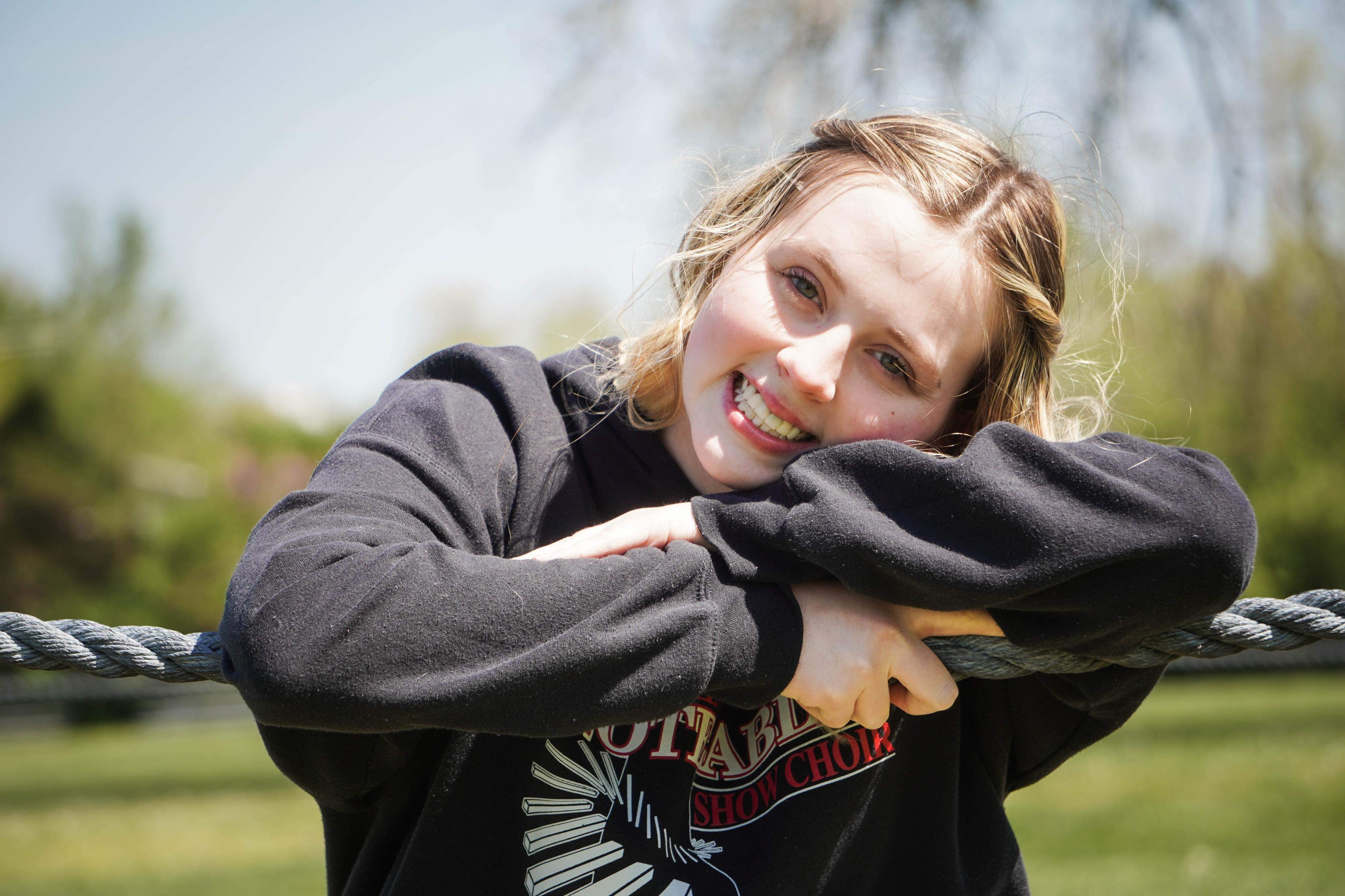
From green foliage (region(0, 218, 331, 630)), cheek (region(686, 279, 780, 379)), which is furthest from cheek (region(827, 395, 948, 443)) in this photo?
Answer: green foliage (region(0, 218, 331, 630))

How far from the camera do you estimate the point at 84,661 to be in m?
1.14

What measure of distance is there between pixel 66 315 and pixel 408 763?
16.4 meters

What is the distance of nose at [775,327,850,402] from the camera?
1228 millimetres

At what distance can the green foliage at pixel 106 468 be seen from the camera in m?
14.7

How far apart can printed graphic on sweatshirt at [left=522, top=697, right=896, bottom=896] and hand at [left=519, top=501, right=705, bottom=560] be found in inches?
7.8

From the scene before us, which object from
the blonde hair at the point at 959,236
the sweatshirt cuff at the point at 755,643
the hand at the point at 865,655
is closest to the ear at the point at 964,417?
the blonde hair at the point at 959,236

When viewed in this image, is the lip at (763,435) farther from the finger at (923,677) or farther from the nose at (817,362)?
the finger at (923,677)

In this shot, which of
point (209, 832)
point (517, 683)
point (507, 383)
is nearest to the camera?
point (517, 683)

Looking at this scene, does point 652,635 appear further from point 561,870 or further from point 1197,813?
point 1197,813

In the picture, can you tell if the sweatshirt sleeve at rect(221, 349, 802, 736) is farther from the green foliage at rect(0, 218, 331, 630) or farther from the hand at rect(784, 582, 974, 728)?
the green foliage at rect(0, 218, 331, 630)

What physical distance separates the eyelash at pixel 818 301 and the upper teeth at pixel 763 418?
0.12 meters

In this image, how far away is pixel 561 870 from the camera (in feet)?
3.76

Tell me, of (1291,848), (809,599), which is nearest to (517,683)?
(809,599)

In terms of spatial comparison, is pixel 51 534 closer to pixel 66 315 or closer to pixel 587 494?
pixel 66 315
